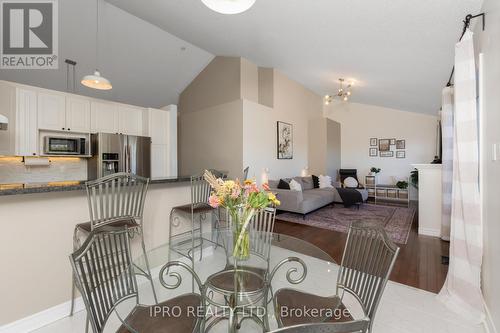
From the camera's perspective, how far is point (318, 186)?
629cm

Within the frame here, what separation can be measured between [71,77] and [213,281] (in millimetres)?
4708

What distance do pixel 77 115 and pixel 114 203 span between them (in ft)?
8.71

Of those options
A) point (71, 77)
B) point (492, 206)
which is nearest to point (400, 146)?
point (492, 206)

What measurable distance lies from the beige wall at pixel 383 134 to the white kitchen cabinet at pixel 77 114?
684 cm

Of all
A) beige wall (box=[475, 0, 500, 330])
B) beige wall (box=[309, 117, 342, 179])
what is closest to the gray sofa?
beige wall (box=[309, 117, 342, 179])

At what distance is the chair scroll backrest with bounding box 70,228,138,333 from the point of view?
1000mm

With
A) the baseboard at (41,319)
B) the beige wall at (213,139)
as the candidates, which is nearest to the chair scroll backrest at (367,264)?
the baseboard at (41,319)

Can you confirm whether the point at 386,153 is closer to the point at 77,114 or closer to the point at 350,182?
the point at 350,182

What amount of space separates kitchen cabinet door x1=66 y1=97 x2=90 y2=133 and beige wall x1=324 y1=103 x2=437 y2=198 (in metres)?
6.85

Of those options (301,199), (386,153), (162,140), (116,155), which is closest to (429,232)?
(301,199)

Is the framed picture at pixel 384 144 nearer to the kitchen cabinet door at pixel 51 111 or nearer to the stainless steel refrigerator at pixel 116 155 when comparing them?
the stainless steel refrigerator at pixel 116 155

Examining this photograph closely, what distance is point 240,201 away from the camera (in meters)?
1.30

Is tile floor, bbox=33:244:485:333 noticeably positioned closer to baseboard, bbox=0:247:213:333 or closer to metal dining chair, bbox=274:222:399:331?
baseboard, bbox=0:247:213:333

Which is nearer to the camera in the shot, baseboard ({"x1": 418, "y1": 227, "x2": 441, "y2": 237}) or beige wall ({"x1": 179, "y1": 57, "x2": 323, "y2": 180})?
baseboard ({"x1": 418, "y1": 227, "x2": 441, "y2": 237})
